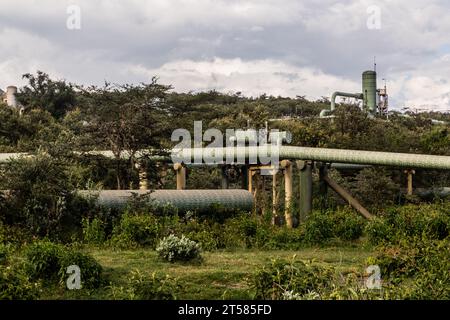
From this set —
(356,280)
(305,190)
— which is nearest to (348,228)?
(305,190)

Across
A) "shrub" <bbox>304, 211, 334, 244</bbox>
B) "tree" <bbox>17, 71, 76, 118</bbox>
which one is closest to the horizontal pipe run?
"shrub" <bbox>304, 211, 334, 244</bbox>

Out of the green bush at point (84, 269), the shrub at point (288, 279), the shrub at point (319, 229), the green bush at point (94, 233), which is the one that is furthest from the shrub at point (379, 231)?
the green bush at point (84, 269)

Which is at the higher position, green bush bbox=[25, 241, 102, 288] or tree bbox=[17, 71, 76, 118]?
tree bbox=[17, 71, 76, 118]

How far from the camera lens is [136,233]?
15.1 metres

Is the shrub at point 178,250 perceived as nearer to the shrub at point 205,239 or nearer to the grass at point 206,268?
the grass at point 206,268

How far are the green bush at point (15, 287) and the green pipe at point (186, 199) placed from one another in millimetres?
7122

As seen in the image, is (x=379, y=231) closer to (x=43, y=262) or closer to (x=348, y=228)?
(x=348, y=228)

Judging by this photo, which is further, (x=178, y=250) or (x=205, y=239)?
(x=205, y=239)

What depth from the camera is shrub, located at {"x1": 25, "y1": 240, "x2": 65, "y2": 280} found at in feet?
34.3

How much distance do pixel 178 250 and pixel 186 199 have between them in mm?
5340

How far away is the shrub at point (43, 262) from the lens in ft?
34.3

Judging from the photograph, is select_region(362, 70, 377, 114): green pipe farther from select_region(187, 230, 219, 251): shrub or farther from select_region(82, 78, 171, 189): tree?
select_region(187, 230, 219, 251): shrub

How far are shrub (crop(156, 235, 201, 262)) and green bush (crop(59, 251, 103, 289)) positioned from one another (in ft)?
6.79
